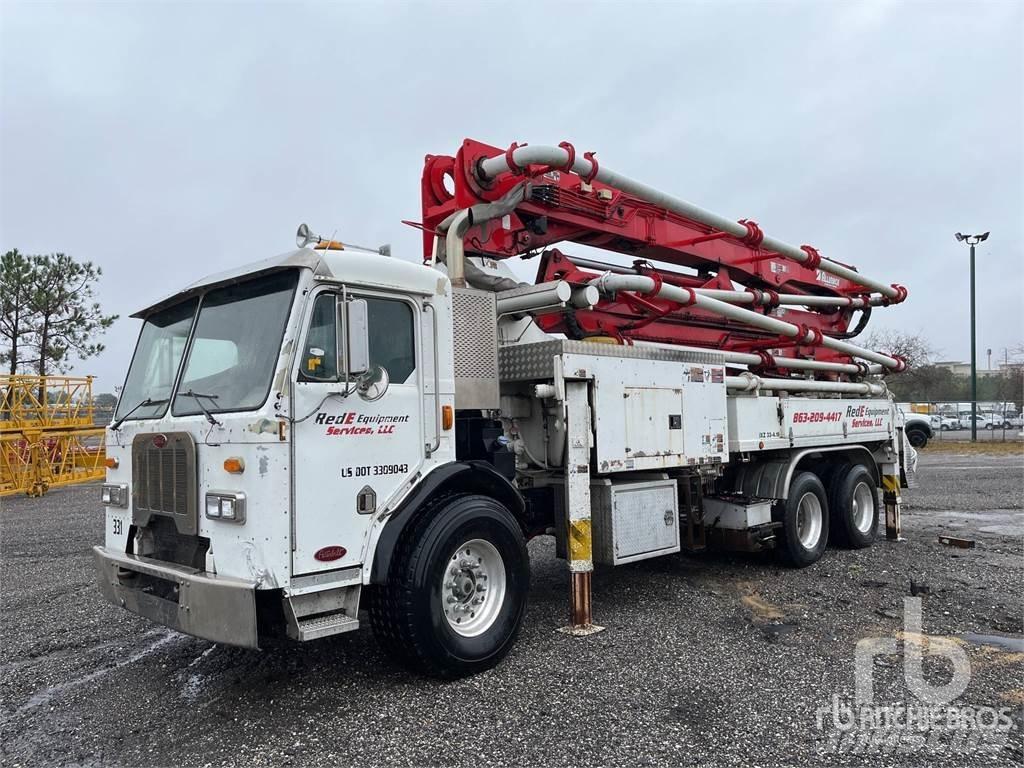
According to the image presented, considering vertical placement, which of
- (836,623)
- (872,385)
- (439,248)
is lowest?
(836,623)

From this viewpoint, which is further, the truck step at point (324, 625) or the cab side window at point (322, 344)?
the cab side window at point (322, 344)

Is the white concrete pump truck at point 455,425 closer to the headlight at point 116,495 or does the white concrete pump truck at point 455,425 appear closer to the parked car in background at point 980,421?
the headlight at point 116,495

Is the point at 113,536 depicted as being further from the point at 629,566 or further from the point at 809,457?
the point at 809,457

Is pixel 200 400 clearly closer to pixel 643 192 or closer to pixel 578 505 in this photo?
pixel 578 505

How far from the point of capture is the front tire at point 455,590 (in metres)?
4.35

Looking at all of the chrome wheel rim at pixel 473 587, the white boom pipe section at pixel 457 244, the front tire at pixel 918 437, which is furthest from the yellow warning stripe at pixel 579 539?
the front tire at pixel 918 437

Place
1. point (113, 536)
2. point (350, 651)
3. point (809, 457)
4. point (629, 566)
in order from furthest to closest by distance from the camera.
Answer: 1. point (809, 457)
2. point (629, 566)
3. point (350, 651)
4. point (113, 536)

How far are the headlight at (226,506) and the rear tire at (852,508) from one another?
23.2 feet

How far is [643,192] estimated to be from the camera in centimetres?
679

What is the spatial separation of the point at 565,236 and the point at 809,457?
13.6ft

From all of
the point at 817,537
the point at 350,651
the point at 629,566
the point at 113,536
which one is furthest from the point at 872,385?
the point at 113,536

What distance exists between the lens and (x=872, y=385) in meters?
9.59

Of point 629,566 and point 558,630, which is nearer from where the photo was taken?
point 558,630

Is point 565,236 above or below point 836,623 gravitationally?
above
